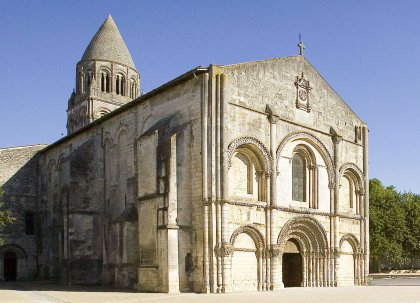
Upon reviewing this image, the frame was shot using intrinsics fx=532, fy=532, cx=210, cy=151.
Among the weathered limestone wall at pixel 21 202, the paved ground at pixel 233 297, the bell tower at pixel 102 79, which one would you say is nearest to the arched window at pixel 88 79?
the bell tower at pixel 102 79

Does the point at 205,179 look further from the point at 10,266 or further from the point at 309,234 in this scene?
the point at 10,266

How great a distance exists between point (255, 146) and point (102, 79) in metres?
30.6

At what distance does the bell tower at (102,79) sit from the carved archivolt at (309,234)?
94.0ft

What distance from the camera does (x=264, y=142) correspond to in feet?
83.0

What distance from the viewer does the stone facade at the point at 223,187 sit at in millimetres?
22672

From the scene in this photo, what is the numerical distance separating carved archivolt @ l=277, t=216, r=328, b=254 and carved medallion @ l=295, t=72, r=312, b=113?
230 inches

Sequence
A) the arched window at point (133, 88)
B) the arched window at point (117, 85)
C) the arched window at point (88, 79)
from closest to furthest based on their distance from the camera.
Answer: the arched window at point (88, 79) → the arched window at point (117, 85) → the arched window at point (133, 88)

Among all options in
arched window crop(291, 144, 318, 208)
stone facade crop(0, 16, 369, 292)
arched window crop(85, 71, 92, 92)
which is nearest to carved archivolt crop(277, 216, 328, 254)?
stone facade crop(0, 16, 369, 292)

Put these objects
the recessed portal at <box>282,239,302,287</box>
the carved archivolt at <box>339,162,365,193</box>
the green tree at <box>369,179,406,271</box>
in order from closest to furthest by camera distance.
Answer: the recessed portal at <box>282,239,302,287</box> → the carved archivolt at <box>339,162,365,193</box> → the green tree at <box>369,179,406,271</box>

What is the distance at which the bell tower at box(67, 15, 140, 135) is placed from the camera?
168 ft

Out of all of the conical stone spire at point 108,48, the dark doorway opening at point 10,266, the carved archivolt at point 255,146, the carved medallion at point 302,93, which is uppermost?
the conical stone spire at point 108,48

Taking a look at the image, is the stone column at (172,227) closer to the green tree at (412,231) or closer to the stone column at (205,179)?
the stone column at (205,179)

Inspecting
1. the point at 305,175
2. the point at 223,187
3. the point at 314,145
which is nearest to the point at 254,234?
the point at 223,187

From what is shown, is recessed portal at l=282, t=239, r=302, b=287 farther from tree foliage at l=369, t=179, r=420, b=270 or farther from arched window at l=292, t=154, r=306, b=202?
tree foliage at l=369, t=179, r=420, b=270
